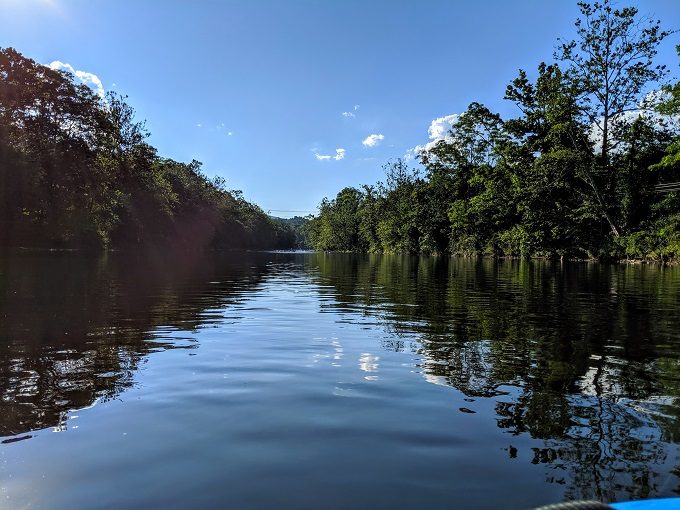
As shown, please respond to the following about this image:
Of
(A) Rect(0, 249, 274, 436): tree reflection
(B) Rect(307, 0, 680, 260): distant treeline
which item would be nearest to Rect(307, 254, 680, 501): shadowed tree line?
(A) Rect(0, 249, 274, 436): tree reflection

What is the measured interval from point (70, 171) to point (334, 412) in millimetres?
51109

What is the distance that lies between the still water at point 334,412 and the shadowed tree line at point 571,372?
0.11 ft

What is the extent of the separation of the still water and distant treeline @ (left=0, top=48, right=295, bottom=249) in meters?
39.2

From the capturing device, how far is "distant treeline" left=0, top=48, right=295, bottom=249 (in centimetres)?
4266

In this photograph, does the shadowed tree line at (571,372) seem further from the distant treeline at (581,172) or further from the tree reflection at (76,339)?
the distant treeline at (581,172)

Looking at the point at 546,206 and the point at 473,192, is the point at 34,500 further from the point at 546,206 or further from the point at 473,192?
the point at 473,192

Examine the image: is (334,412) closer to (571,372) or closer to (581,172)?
(571,372)

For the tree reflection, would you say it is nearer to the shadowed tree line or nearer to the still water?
the still water

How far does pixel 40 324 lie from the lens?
10984 millimetres

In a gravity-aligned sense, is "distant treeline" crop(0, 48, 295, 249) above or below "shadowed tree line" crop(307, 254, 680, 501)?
above

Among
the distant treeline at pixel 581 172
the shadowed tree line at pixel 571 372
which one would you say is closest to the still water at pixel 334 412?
the shadowed tree line at pixel 571 372

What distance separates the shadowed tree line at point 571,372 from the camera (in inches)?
163

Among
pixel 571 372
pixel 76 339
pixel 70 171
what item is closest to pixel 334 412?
pixel 571 372

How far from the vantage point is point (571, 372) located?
23.8ft
